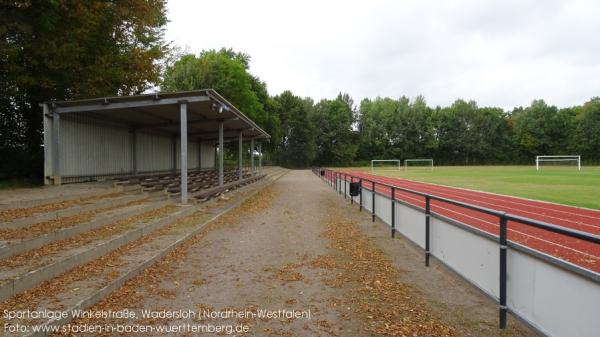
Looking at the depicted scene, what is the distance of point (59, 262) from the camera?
4.89 meters

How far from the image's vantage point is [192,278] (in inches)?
211

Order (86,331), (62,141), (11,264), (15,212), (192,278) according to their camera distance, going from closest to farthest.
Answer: (86,331) → (11,264) → (192,278) → (15,212) → (62,141)

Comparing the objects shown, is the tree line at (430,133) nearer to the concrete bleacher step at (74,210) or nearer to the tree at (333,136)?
the tree at (333,136)

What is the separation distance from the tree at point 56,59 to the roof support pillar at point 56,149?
1.51 meters

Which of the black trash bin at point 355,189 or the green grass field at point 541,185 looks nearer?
the black trash bin at point 355,189

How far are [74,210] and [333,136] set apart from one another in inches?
2803

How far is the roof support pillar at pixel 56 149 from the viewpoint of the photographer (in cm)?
1193

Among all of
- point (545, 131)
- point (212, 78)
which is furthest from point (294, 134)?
point (545, 131)

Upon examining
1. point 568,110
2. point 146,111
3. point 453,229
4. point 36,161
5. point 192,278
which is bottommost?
point 192,278

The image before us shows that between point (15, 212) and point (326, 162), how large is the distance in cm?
7157

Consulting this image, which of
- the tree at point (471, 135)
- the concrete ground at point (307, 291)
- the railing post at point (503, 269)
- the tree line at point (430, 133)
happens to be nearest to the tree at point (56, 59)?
the concrete ground at point (307, 291)

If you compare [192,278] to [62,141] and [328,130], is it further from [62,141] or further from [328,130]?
[328,130]

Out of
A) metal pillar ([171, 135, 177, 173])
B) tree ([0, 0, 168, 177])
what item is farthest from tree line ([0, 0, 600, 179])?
metal pillar ([171, 135, 177, 173])

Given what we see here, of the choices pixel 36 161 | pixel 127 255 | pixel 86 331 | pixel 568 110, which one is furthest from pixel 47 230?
pixel 568 110
